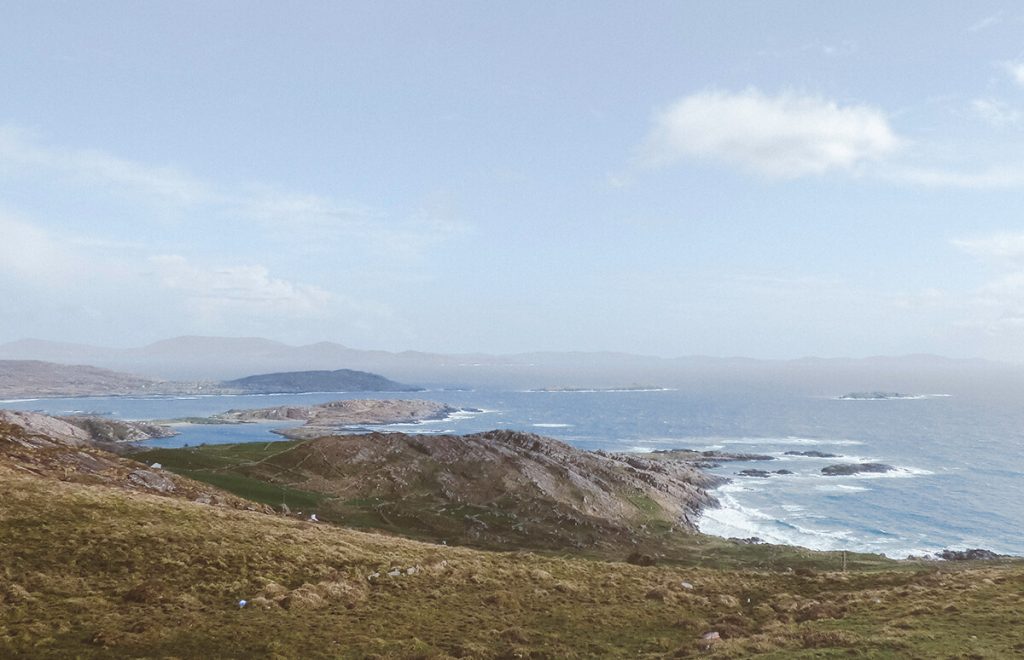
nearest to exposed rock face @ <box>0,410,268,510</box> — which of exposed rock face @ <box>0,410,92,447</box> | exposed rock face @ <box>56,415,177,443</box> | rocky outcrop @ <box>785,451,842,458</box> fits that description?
Answer: exposed rock face @ <box>0,410,92,447</box>

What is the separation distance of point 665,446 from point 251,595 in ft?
596

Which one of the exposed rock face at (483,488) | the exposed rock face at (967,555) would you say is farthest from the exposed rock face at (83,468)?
the exposed rock face at (967,555)

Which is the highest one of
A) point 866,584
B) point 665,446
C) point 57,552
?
point 57,552

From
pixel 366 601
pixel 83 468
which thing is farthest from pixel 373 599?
pixel 83 468

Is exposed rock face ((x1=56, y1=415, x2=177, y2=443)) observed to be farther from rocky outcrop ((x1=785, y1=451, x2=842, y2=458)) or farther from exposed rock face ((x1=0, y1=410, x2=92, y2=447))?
rocky outcrop ((x1=785, y1=451, x2=842, y2=458))

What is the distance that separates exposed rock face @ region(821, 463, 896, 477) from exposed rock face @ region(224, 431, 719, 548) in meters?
60.4

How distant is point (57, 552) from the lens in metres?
27.6

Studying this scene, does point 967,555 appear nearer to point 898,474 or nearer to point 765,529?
point 765,529

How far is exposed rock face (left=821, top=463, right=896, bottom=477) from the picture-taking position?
14762 cm

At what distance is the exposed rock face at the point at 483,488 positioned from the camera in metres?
72.5

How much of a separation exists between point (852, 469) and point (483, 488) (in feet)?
367

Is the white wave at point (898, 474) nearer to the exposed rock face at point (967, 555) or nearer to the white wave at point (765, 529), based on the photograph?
the white wave at point (765, 529)

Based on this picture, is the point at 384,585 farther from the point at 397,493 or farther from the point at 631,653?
the point at 397,493

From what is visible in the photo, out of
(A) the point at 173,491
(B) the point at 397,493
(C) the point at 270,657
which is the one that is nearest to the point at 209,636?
(C) the point at 270,657
